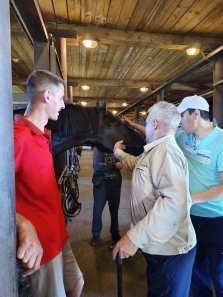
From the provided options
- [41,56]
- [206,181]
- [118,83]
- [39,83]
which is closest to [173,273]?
[206,181]

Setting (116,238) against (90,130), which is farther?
(116,238)

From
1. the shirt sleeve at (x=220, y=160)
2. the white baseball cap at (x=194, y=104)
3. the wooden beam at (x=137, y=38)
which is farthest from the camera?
the wooden beam at (x=137, y=38)

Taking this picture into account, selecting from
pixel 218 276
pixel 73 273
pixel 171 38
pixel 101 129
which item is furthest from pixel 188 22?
pixel 73 273

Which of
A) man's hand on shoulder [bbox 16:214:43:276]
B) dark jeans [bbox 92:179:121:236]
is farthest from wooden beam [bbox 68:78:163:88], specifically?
man's hand on shoulder [bbox 16:214:43:276]

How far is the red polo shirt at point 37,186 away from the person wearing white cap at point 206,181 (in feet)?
3.28

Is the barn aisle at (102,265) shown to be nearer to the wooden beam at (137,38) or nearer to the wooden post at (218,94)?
the wooden post at (218,94)

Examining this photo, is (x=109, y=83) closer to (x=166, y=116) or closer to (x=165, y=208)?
(x=166, y=116)

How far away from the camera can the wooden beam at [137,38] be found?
147 inches

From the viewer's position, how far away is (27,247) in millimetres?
617

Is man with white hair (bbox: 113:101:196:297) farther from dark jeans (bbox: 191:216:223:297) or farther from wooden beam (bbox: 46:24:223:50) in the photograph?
wooden beam (bbox: 46:24:223:50)

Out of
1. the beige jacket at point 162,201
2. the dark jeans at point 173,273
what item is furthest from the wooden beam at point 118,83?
the dark jeans at point 173,273

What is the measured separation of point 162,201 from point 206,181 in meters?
0.70

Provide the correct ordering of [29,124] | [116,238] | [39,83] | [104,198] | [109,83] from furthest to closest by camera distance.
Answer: [109,83]
[116,238]
[104,198]
[39,83]
[29,124]

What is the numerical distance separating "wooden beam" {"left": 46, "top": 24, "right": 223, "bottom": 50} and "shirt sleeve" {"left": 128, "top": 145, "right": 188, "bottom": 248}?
347 centimetres
